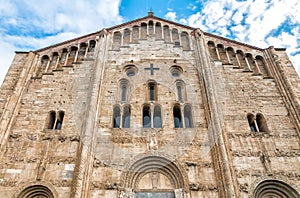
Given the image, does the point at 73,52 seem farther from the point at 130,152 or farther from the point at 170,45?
the point at 130,152

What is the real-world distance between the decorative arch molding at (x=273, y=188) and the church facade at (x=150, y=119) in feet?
0.13

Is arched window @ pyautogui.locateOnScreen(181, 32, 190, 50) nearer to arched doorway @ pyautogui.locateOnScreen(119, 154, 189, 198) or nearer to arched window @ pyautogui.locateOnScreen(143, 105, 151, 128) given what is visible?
arched window @ pyautogui.locateOnScreen(143, 105, 151, 128)

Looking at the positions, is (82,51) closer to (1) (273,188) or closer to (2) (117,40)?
(2) (117,40)

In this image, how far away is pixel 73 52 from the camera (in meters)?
17.1

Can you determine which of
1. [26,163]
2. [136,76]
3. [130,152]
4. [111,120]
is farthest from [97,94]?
[26,163]

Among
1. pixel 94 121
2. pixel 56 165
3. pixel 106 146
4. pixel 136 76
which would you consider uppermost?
pixel 136 76

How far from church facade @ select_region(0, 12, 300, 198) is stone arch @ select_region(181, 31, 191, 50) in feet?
0.22

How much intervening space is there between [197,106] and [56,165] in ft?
23.0

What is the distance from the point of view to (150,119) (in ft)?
45.1

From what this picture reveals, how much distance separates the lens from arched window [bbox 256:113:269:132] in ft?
43.7

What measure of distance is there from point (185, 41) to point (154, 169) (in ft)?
29.0

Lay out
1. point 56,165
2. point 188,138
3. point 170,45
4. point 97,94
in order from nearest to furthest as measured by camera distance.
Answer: point 56,165, point 188,138, point 97,94, point 170,45

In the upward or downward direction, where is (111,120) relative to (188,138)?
upward

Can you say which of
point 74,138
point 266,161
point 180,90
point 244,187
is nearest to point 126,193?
point 74,138
